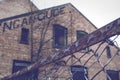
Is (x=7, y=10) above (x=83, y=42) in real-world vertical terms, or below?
above

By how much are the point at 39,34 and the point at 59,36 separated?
1.61 meters

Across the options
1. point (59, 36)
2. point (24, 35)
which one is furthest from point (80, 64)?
point (24, 35)

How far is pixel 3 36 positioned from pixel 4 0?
7.67 meters

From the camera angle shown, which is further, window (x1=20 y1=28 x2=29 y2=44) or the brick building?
window (x1=20 y1=28 x2=29 y2=44)

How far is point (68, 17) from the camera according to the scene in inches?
547

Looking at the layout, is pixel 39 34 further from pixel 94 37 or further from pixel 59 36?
pixel 94 37

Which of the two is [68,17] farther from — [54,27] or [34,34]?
[34,34]

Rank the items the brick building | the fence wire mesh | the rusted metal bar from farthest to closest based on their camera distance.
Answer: the fence wire mesh < the brick building < the rusted metal bar

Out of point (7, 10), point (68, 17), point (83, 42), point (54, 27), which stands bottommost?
point (83, 42)

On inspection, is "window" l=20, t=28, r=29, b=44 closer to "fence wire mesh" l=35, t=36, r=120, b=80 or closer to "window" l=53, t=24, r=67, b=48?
"window" l=53, t=24, r=67, b=48

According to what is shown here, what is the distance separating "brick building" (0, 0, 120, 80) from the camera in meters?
10.9

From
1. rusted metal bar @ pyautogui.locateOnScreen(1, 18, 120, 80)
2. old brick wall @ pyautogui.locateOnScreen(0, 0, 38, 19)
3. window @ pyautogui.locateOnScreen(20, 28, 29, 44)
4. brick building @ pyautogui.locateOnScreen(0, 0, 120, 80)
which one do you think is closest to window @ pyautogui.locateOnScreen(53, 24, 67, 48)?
brick building @ pyautogui.locateOnScreen(0, 0, 120, 80)

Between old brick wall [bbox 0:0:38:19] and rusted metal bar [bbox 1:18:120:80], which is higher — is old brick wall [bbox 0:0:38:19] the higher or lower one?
the higher one

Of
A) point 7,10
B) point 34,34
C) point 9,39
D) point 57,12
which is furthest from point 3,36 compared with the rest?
point 7,10
